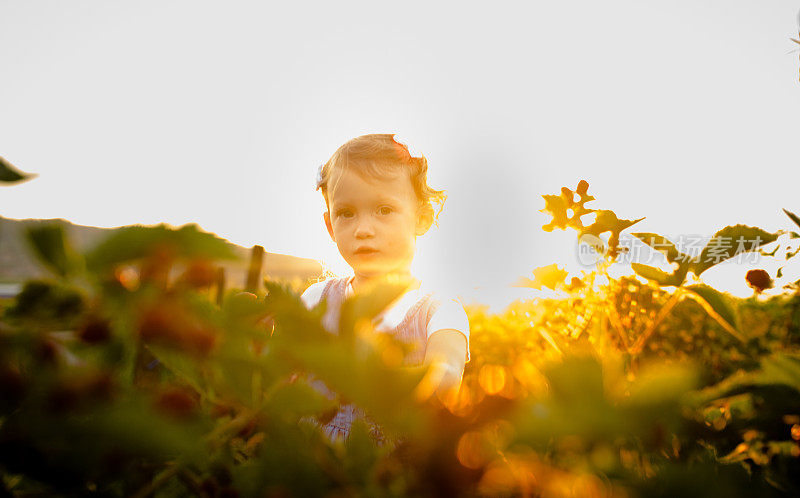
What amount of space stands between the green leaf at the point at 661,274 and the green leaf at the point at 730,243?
0.10 ft

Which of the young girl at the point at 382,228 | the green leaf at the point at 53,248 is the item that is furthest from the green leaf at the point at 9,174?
the young girl at the point at 382,228

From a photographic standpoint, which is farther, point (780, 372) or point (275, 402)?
point (780, 372)

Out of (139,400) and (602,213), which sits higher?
(602,213)

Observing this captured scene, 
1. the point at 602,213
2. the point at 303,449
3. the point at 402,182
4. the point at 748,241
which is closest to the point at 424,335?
the point at 402,182

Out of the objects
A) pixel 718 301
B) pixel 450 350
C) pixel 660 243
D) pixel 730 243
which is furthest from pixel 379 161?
pixel 718 301

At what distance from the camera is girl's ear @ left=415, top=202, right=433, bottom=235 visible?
2524 millimetres

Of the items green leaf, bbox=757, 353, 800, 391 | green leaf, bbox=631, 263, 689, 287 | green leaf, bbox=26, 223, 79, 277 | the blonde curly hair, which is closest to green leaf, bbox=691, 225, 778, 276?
green leaf, bbox=631, 263, 689, 287

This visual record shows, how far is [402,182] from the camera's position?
2.26m

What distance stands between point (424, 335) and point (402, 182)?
744mm

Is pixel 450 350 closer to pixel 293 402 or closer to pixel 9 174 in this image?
pixel 293 402

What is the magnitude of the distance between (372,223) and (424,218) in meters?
0.57

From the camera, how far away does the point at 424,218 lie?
2.56m

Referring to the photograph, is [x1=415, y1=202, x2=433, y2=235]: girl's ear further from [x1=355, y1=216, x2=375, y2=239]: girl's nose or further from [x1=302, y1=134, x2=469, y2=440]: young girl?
[x1=355, y1=216, x2=375, y2=239]: girl's nose

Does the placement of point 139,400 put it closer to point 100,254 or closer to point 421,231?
point 100,254
